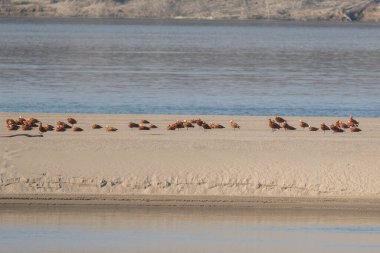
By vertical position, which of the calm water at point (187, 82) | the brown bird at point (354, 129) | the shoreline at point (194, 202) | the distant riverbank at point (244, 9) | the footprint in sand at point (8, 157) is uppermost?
the footprint in sand at point (8, 157)

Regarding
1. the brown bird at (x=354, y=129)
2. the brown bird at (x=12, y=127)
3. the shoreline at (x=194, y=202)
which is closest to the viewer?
the shoreline at (x=194, y=202)

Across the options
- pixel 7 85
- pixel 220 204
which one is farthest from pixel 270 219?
pixel 7 85

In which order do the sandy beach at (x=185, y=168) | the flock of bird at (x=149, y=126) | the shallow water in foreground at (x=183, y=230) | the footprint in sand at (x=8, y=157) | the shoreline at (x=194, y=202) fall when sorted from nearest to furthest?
the shallow water in foreground at (x=183, y=230), the shoreline at (x=194, y=202), the sandy beach at (x=185, y=168), the footprint in sand at (x=8, y=157), the flock of bird at (x=149, y=126)

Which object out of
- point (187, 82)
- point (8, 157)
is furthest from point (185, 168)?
point (187, 82)

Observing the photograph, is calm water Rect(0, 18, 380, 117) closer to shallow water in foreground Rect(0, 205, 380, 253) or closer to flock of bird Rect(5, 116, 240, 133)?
flock of bird Rect(5, 116, 240, 133)

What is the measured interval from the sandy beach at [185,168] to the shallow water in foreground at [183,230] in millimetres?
621

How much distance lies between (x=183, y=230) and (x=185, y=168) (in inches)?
97.1

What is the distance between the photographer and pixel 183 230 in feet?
51.1

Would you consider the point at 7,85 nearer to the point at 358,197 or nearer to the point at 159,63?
the point at 159,63

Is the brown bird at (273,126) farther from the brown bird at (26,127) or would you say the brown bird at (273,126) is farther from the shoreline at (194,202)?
the shoreline at (194,202)

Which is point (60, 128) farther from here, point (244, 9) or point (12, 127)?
point (244, 9)

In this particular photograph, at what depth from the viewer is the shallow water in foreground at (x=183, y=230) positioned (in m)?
14.6

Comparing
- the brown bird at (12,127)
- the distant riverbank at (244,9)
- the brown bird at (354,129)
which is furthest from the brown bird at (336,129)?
the distant riverbank at (244,9)

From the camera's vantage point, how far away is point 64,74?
150 feet
